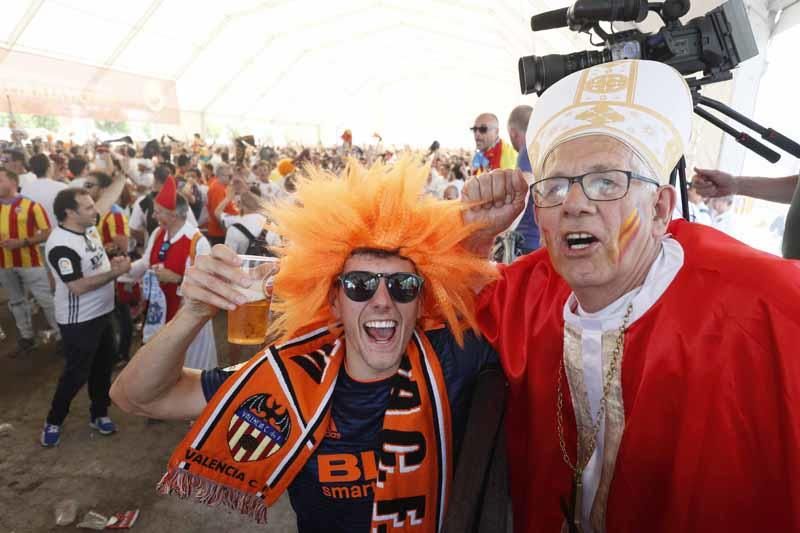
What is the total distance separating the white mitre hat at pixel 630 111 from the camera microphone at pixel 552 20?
38 centimetres

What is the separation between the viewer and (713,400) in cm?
115

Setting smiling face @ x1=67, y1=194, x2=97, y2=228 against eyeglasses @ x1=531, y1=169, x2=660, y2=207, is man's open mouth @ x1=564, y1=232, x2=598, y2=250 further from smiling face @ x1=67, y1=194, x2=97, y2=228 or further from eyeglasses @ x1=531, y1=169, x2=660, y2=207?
smiling face @ x1=67, y1=194, x2=97, y2=228

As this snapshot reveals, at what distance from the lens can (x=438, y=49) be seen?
115ft

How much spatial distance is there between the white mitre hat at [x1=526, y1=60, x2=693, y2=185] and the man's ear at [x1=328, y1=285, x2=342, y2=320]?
0.87m

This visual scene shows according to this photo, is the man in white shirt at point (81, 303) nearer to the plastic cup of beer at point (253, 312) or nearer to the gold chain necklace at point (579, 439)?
the plastic cup of beer at point (253, 312)

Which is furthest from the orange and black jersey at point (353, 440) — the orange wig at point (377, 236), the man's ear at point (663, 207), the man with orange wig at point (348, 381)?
the man's ear at point (663, 207)

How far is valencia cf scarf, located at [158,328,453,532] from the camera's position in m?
1.62

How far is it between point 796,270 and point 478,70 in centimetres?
4172

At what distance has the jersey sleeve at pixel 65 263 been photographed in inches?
141

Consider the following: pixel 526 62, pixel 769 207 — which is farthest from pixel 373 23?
pixel 526 62

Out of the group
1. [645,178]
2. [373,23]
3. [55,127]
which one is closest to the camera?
[645,178]

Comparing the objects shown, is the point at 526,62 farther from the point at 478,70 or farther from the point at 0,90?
the point at 478,70

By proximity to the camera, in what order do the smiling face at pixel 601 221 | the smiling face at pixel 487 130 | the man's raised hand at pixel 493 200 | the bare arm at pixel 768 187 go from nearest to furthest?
the smiling face at pixel 601 221
the man's raised hand at pixel 493 200
the bare arm at pixel 768 187
the smiling face at pixel 487 130

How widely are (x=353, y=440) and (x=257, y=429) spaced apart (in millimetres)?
346
